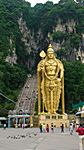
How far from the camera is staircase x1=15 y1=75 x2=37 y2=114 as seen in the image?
62938mm

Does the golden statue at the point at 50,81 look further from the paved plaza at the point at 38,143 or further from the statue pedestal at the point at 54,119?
the paved plaza at the point at 38,143

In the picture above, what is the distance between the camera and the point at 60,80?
4234 cm

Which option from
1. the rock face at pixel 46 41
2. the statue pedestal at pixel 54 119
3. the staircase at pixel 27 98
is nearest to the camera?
the statue pedestal at pixel 54 119

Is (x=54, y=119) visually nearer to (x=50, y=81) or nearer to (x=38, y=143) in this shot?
(x=50, y=81)

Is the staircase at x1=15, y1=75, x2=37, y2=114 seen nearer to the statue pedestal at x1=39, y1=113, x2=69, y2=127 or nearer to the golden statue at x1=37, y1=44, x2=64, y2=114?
the golden statue at x1=37, y1=44, x2=64, y2=114

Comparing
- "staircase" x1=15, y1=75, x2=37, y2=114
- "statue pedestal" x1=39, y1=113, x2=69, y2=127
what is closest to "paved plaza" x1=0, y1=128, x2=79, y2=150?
"statue pedestal" x1=39, y1=113, x2=69, y2=127

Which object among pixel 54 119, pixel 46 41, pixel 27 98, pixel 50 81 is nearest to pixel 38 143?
pixel 54 119

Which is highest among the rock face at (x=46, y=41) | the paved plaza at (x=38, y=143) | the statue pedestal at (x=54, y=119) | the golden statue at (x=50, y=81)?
the rock face at (x=46, y=41)

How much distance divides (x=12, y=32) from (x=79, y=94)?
34.2 meters

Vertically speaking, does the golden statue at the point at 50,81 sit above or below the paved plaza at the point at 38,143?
above

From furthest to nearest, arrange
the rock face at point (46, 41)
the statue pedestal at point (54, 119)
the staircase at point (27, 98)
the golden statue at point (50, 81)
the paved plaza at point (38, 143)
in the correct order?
the rock face at point (46, 41) → the staircase at point (27, 98) → the golden statue at point (50, 81) → the statue pedestal at point (54, 119) → the paved plaza at point (38, 143)

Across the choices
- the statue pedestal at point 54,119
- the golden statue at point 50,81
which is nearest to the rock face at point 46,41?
the golden statue at point 50,81

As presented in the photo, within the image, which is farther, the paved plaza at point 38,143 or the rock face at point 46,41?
the rock face at point 46,41

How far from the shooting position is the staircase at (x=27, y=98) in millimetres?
62938
